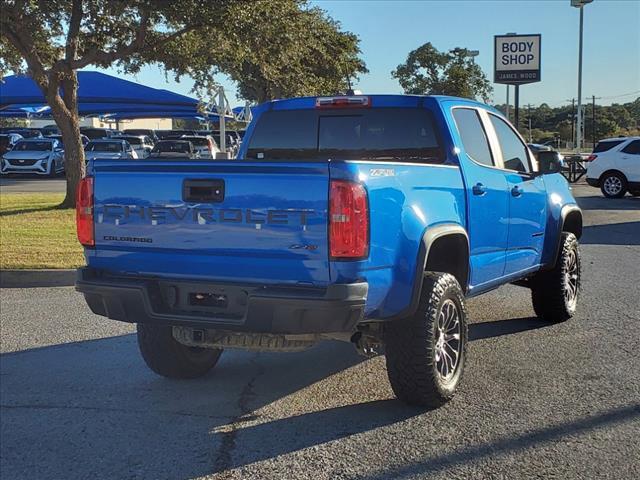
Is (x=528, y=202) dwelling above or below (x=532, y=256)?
above

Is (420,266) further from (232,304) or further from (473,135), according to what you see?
(473,135)

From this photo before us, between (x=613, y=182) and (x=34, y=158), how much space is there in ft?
75.9

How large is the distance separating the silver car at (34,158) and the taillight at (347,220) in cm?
2950

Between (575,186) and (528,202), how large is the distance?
22926 mm

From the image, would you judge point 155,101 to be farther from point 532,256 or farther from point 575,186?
point 532,256

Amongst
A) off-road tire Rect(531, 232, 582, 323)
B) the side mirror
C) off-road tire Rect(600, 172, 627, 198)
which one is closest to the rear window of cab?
the side mirror

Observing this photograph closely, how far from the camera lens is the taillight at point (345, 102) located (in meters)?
5.32

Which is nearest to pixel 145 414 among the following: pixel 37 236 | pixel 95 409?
pixel 95 409

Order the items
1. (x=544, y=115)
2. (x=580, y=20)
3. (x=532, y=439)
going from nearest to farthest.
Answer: (x=532, y=439) < (x=580, y=20) < (x=544, y=115)

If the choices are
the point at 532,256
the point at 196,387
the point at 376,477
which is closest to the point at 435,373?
the point at 376,477

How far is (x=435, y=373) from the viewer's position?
440 cm

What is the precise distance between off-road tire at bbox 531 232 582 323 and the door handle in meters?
1.84

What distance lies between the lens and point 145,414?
4.61 metres

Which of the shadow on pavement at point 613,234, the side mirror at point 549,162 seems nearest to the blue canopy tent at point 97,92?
the shadow on pavement at point 613,234
